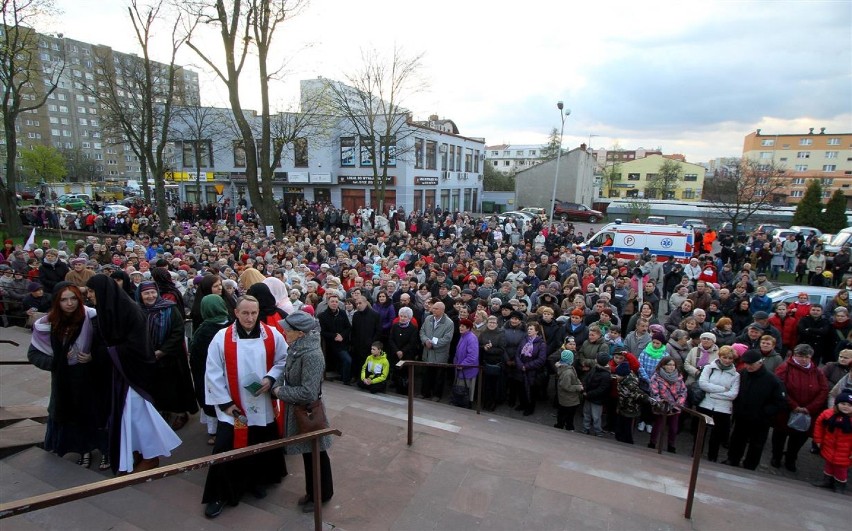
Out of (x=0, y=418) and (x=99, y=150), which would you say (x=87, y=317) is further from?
(x=99, y=150)

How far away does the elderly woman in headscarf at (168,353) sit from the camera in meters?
4.01

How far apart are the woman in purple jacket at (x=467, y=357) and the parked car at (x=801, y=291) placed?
6985 millimetres

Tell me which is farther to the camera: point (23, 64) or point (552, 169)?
point (552, 169)

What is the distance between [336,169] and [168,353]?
29.0m

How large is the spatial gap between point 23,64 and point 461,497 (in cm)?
2597

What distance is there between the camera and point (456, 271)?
36.9 ft

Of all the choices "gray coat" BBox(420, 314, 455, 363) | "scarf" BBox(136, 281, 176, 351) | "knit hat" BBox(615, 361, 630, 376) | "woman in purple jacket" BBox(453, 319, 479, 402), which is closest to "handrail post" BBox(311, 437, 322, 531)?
"scarf" BBox(136, 281, 176, 351)

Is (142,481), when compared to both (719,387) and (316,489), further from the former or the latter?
(719,387)

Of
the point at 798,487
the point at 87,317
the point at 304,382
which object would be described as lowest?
the point at 798,487

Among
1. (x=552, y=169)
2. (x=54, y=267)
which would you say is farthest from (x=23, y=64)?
(x=552, y=169)

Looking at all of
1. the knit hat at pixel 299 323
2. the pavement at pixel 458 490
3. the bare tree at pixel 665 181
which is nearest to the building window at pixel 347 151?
the pavement at pixel 458 490

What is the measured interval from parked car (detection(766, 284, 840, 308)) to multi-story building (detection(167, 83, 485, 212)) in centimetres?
2135

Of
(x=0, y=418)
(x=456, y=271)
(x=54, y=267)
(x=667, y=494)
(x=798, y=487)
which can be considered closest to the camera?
(x=667, y=494)

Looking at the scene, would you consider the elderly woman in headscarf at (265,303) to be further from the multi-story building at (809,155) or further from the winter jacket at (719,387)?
the multi-story building at (809,155)
